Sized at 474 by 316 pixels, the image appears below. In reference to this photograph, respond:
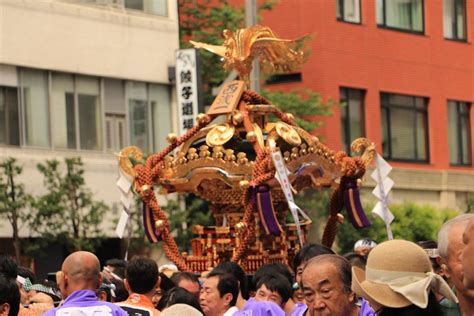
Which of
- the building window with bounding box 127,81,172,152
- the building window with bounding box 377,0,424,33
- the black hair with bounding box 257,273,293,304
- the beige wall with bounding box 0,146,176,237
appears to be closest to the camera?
the black hair with bounding box 257,273,293,304

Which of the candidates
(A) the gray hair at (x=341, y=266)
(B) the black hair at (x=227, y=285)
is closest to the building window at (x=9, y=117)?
(B) the black hair at (x=227, y=285)

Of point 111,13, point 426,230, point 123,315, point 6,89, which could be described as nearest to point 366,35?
point 426,230

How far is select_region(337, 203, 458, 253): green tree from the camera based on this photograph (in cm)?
2880

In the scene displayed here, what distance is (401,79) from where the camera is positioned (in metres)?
34.0

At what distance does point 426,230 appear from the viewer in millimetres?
31109

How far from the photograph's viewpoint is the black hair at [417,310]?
235 inches

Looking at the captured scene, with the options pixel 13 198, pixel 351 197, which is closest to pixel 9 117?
pixel 13 198

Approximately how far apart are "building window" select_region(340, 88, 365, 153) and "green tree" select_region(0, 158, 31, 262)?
34.7ft

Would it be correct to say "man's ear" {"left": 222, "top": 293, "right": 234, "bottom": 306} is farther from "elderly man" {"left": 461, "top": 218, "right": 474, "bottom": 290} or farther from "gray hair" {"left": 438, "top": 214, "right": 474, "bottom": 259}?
"elderly man" {"left": 461, "top": 218, "right": 474, "bottom": 290}

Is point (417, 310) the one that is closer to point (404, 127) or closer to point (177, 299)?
point (177, 299)

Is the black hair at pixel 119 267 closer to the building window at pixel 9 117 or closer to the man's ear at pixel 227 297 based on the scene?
the man's ear at pixel 227 297

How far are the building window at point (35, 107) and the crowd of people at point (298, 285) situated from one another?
13.1 m

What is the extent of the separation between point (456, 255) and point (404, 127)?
2876 centimetres

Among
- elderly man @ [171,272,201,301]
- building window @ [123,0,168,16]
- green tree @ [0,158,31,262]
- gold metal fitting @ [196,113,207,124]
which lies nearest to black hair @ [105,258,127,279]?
elderly man @ [171,272,201,301]
